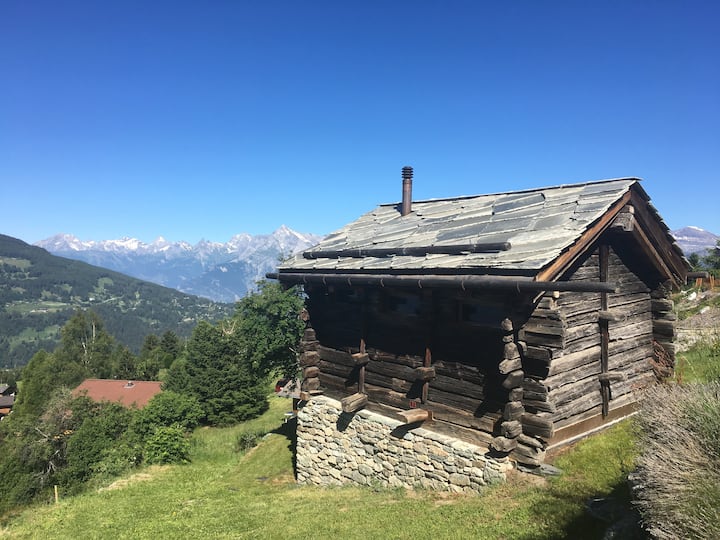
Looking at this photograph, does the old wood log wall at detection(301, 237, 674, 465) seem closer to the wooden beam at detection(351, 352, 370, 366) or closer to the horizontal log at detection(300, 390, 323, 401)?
the wooden beam at detection(351, 352, 370, 366)

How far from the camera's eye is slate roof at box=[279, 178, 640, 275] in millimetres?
8162

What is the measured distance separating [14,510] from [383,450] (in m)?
25.3

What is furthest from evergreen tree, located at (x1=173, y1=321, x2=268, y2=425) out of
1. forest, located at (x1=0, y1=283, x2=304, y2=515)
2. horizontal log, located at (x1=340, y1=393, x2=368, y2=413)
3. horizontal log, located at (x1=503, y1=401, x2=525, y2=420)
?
horizontal log, located at (x1=503, y1=401, x2=525, y2=420)

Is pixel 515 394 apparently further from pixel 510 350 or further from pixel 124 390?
pixel 124 390

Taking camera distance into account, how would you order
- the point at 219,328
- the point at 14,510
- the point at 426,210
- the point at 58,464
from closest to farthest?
the point at 426,210
the point at 14,510
the point at 58,464
the point at 219,328

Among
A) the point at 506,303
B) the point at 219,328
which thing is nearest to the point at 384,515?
the point at 506,303

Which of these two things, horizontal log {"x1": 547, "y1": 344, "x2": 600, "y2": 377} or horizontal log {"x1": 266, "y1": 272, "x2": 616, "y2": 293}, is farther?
horizontal log {"x1": 547, "y1": 344, "x2": 600, "y2": 377}

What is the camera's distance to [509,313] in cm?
838

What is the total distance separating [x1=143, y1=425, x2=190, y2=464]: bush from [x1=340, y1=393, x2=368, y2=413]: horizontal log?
1194 cm

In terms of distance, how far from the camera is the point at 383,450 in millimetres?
11039

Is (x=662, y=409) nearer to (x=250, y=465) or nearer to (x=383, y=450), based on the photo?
(x=383, y=450)

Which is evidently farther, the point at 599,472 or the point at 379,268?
the point at 379,268

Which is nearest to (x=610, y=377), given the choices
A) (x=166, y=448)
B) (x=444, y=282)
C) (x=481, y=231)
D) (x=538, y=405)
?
(x=538, y=405)

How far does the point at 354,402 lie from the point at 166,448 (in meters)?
12.5
